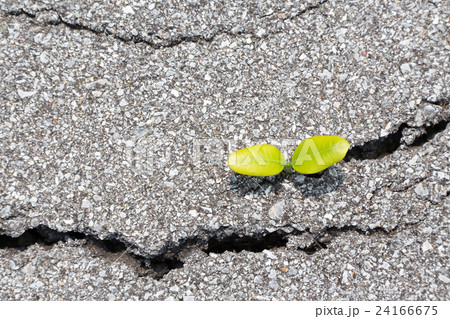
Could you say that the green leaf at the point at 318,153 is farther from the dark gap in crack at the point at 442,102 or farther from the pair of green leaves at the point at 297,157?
the dark gap in crack at the point at 442,102

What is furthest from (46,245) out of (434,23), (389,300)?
(434,23)

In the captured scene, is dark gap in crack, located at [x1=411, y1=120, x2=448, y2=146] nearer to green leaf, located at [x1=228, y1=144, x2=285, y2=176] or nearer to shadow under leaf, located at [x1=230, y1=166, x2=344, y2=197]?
shadow under leaf, located at [x1=230, y1=166, x2=344, y2=197]

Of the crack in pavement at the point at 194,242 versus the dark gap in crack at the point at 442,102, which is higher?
the dark gap in crack at the point at 442,102

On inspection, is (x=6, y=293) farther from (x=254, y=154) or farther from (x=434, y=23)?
(x=434, y=23)

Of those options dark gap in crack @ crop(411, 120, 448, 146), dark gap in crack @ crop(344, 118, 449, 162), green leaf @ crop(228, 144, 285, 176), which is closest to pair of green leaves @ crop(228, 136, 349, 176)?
green leaf @ crop(228, 144, 285, 176)

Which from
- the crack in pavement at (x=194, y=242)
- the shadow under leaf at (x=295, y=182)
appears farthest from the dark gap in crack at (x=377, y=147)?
the crack in pavement at (x=194, y=242)
